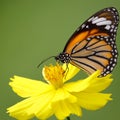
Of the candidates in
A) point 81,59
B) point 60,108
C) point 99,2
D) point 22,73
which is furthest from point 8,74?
point 60,108

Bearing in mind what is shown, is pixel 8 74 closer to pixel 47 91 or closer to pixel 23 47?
pixel 23 47

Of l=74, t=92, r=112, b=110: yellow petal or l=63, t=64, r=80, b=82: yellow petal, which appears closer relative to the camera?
l=74, t=92, r=112, b=110: yellow petal

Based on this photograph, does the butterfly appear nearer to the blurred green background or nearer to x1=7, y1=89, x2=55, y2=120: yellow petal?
x1=7, y1=89, x2=55, y2=120: yellow petal

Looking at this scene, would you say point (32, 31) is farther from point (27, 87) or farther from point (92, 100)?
point (92, 100)

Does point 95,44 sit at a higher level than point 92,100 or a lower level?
higher

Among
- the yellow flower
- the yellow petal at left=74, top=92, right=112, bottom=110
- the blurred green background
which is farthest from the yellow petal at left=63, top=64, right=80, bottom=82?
the blurred green background

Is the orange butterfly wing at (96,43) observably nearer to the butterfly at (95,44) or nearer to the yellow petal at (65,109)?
the butterfly at (95,44)

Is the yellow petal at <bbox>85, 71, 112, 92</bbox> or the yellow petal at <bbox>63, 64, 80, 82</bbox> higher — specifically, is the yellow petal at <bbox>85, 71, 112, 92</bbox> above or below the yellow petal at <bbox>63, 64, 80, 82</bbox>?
below

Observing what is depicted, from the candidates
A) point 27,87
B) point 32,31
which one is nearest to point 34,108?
point 27,87
